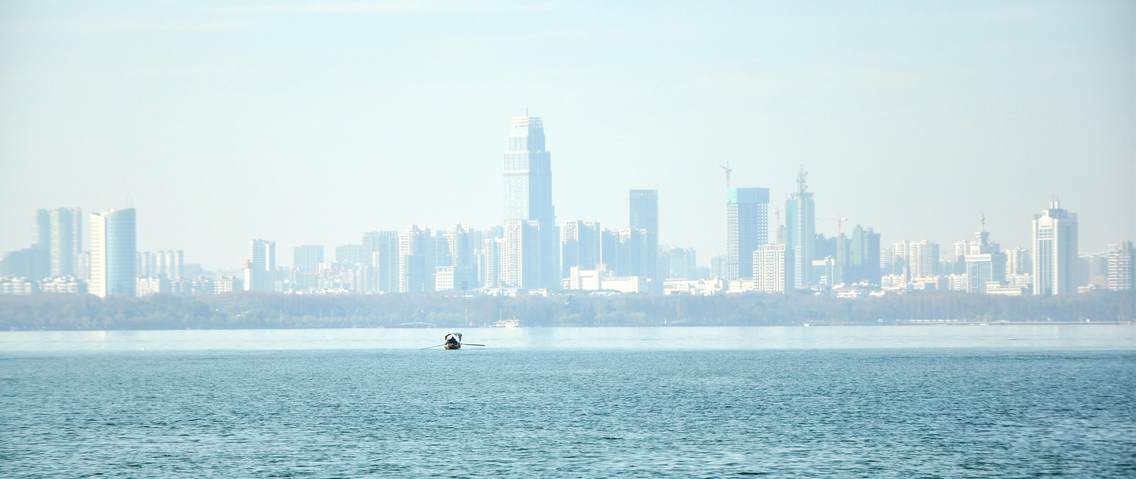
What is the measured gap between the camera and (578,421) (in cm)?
8788

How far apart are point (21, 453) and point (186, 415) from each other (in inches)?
826

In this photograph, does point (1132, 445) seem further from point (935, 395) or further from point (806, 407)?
point (935, 395)

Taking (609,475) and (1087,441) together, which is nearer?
(609,475)

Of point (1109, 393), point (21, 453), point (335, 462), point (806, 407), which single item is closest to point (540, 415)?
point (806, 407)

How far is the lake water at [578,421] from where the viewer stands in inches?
2685

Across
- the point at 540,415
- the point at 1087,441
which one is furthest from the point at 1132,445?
the point at 540,415

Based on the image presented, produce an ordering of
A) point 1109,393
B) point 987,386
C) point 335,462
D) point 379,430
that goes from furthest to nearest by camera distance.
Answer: point 987,386
point 1109,393
point 379,430
point 335,462

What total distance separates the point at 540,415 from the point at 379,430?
11972 mm

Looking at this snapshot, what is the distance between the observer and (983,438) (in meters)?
77.2

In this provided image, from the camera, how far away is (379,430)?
83.9 meters

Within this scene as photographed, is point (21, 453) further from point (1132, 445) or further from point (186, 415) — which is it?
point (1132, 445)

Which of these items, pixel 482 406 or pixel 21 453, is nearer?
pixel 21 453

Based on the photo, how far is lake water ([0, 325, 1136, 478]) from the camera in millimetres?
68188

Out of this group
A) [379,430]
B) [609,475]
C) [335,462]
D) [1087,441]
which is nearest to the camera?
[609,475]
